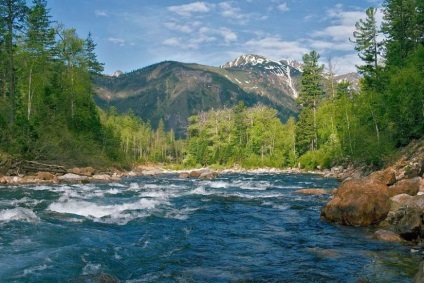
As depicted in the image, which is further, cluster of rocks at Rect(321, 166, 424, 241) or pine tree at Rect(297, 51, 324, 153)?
pine tree at Rect(297, 51, 324, 153)

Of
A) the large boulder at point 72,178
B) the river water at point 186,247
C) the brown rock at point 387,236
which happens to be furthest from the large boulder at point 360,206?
the large boulder at point 72,178

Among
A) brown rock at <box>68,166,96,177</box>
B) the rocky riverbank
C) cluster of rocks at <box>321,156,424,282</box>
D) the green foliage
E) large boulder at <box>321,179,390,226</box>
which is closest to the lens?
the rocky riverbank

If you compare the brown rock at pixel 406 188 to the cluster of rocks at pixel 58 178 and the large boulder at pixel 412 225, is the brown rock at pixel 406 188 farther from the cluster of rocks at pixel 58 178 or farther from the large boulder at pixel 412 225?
the cluster of rocks at pixel 58 178

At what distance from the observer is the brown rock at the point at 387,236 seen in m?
11.3

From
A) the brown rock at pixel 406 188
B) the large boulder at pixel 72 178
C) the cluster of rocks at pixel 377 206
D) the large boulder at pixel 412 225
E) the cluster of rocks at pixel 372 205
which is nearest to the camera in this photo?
the large boulder at pixel 412 225

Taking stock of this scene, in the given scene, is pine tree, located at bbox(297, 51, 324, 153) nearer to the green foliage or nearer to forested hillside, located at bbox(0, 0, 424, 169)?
forested hillside, located at bbox(0, 0, 424, 169)

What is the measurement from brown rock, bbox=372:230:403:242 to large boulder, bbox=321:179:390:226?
2141mm

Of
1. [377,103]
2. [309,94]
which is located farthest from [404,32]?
[309,94]

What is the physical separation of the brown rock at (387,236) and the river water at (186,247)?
0.40 m

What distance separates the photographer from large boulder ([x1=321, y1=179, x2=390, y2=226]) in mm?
14086

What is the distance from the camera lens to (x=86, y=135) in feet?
156

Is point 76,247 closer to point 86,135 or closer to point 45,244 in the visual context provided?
point 45,244

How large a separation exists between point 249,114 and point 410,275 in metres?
99.4

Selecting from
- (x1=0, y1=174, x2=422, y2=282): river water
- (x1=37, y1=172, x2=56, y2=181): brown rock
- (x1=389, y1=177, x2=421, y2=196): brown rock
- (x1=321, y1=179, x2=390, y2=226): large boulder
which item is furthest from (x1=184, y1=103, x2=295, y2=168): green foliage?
(x1=0, y1=174, x2=422, y2=282): river water
